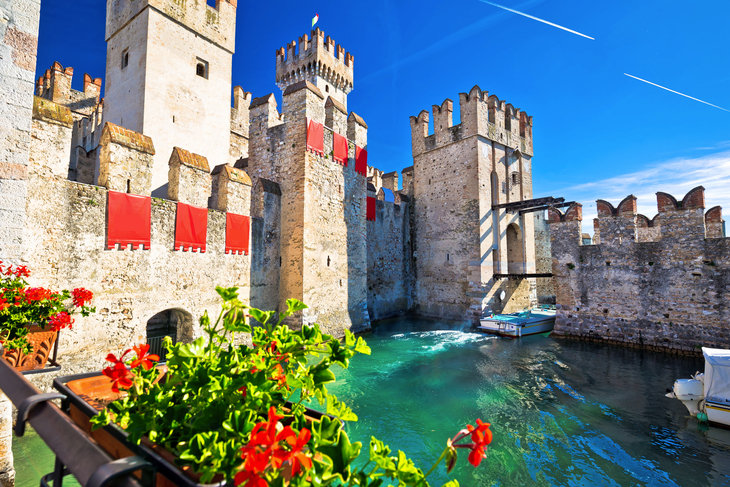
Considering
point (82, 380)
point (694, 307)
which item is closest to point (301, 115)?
point (82, 380)

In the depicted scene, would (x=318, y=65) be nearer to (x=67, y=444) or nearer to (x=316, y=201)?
(x=316, y=201)

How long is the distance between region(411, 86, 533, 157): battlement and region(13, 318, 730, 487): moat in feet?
34.2

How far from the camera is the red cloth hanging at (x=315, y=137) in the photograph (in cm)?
1152

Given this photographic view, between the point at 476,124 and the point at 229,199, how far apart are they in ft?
39.6

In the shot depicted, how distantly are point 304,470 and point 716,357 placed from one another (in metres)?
9.40

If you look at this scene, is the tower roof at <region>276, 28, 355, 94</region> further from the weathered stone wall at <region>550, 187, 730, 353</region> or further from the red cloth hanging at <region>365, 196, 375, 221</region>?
the weathered stone wall at <region>550, 187, 730, 353</region>

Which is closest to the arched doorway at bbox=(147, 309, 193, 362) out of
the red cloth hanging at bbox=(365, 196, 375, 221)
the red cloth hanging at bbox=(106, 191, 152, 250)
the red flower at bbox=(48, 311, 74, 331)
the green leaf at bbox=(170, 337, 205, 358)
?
the red cloth hanging at bbox=(106, 191, 152, 250)

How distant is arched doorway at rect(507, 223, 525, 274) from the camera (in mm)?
17475

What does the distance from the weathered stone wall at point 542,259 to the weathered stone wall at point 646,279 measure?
947 cm

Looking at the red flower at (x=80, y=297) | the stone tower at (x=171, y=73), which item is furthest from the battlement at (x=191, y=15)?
the red flower at (x=80, y=297)

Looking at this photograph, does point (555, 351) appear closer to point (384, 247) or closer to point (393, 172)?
point (384, 247)

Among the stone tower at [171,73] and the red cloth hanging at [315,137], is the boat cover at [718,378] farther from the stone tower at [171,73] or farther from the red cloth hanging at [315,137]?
the stone tower at [171,73]

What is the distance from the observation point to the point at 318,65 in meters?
24.3

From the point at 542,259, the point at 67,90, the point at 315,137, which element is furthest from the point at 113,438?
the point at 542,259
